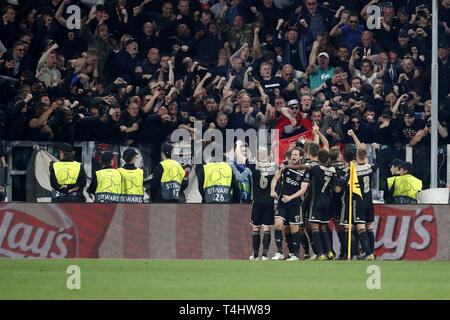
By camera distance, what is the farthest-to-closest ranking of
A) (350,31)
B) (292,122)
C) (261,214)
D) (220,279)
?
(350,31) → (292,122) → (261,214) → (220,279)

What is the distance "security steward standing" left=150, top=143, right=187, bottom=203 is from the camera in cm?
1862

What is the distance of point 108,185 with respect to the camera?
719 inches

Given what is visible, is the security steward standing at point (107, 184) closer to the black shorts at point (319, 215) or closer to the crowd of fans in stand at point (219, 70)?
the black shorts at point (319, 215)

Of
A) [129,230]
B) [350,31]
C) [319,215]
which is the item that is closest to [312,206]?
[319,215]

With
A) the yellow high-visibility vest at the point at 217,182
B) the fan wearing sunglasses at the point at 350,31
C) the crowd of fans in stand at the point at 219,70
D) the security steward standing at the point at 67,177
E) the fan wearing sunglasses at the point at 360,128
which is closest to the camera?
the security steward standing at the point at 67,177

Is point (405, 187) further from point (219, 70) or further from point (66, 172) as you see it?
point (219, 70)

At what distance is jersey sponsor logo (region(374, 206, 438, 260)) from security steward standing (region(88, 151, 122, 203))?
4617mm

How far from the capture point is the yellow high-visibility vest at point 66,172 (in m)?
18.2

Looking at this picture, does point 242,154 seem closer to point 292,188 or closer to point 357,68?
point 292,188

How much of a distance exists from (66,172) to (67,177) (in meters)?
0.12

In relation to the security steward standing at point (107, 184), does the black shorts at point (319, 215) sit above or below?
below

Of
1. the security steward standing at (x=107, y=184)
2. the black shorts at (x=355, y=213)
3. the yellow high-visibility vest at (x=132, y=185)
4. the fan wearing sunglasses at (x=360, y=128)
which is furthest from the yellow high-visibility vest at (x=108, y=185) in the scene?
the fan wearing sunglasses at (x=360, y=128)

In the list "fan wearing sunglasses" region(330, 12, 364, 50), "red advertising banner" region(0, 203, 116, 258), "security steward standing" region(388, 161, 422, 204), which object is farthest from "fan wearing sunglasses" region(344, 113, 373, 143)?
"red advertising banner" region(0, 203, 116, 258)

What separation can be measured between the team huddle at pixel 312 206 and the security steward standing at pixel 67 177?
3138 mm
